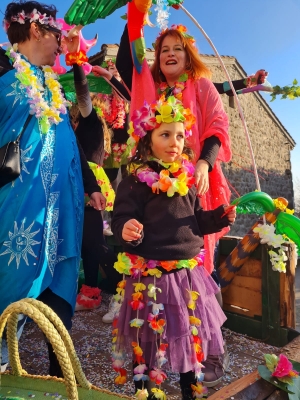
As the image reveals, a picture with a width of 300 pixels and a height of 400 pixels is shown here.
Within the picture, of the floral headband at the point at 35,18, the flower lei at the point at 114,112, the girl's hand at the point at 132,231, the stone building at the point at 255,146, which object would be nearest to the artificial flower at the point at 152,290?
the girl's hand at the point at 132,231

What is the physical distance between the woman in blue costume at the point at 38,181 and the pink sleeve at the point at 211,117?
65 cm

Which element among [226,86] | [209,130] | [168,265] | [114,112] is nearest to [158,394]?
[168,265]

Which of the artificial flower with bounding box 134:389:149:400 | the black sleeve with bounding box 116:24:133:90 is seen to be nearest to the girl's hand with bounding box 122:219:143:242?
the artificial flower with bounding box 134:389:149:400

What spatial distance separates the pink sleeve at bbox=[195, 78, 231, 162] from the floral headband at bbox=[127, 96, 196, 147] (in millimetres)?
200

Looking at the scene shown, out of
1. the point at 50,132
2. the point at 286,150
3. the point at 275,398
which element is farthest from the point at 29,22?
the point at 286,150

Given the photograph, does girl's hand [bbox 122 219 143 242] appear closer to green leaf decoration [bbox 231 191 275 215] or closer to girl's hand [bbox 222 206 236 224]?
girl's hand [bbox 222 206 236 224]

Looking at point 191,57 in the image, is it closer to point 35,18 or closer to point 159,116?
point 159,116

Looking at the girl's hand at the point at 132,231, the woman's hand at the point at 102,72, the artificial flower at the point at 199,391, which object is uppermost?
the woman's hand at the point at 102,72

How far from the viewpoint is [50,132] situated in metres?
1.66

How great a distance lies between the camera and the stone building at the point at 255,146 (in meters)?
10.1

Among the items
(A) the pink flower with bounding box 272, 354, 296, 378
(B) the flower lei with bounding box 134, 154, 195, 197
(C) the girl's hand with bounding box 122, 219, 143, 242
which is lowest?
(A) the pink flower with bounding box 272, 354, 296, 378

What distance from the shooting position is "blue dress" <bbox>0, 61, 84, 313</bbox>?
145cm

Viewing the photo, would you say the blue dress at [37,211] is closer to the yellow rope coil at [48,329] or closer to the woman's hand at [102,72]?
the yellow rope coil at [48,329]

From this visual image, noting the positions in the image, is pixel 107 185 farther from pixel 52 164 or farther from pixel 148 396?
pixel 148 396
